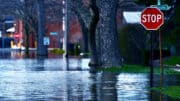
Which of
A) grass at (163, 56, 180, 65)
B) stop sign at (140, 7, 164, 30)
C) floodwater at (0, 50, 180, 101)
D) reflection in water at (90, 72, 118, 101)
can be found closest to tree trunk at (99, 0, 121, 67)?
floodwater at (0, 50, 180, 101)

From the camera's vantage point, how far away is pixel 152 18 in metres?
20.8

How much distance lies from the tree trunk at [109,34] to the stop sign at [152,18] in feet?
45.8

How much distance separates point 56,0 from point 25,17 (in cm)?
623

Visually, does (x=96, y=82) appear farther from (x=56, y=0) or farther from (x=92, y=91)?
(x=56, y=0)

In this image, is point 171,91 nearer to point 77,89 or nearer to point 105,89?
point 105,89

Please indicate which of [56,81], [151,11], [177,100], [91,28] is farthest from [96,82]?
[91,28]

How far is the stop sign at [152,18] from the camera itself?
2059 cm

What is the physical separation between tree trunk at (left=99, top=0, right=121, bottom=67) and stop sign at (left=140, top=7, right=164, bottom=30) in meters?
14.0

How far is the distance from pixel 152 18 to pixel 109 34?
1463 cm

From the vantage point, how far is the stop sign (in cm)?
2059

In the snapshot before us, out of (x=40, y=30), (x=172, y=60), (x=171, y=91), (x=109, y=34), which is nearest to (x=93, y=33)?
(x=109, y=34)

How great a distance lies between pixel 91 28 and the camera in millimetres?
38500

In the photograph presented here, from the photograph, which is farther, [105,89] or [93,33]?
[93,33]

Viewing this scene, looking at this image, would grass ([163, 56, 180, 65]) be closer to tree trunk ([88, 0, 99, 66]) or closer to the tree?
tree trunk ([88, 0, 99, 66])
